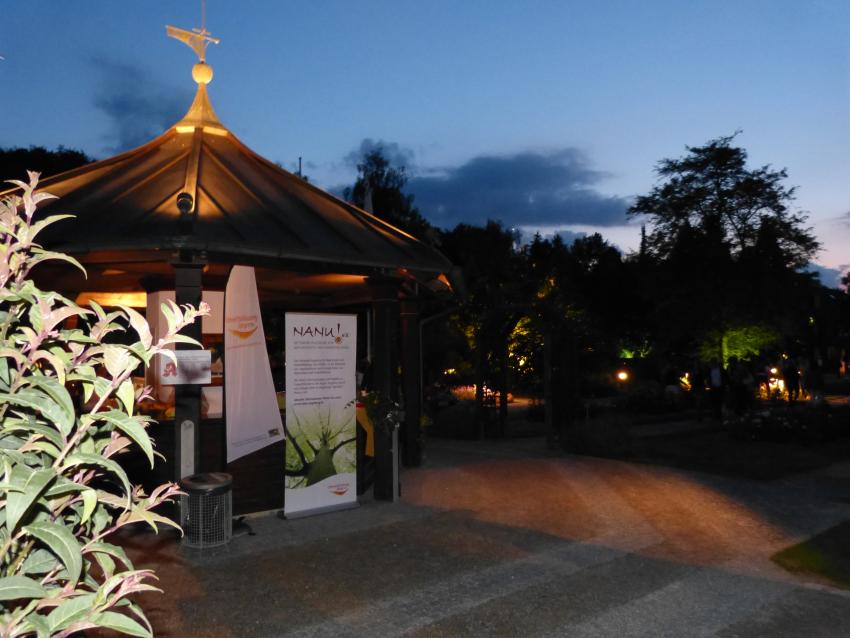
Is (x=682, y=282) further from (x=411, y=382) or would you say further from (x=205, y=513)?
(x=205, y=513)

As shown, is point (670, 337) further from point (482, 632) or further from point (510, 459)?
point (482, 632)

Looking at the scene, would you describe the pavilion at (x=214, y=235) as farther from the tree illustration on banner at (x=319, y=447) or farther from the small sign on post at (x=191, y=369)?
the small sign on post at (x=191, y=369)

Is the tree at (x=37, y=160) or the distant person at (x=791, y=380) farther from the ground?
the tree at (x=37, y=160)

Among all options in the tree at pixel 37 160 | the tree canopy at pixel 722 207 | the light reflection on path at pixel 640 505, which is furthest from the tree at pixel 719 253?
the tree at pixel 37 160

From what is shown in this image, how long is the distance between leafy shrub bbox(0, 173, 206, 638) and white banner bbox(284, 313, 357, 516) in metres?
7.44

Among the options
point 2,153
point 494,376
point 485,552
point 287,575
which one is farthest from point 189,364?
point 2,153

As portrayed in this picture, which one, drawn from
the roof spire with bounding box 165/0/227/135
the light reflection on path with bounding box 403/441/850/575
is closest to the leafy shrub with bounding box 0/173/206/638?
the light reflection on path with bounding box 403/441/850/575

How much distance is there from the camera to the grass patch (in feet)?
23.9

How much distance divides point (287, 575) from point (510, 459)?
7.90 meters

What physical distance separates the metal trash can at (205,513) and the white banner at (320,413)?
148cm

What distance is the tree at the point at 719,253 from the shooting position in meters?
29.6

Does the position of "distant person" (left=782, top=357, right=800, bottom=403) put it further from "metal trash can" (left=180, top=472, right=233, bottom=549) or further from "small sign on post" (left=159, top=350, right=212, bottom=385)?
"small sign on post" (left=159, top=350, right=212, bottom=385)

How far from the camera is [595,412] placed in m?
20.9

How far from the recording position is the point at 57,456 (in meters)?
1.90
